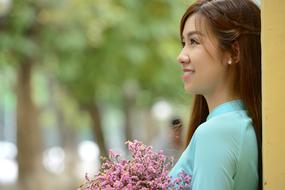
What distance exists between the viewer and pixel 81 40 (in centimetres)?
1198

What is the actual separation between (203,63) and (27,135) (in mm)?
10723

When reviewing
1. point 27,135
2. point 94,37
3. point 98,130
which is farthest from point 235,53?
point 98,130

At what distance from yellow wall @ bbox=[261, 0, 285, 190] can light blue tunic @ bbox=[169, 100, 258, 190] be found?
0.09 meters

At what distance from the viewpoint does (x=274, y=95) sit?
2.28m

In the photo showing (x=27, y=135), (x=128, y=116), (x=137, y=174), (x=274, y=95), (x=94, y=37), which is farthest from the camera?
(x=128, y=116)

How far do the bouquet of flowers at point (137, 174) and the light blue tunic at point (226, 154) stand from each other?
10 cm

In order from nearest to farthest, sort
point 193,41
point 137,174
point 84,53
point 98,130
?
1. point 137,174
2. point 193,41
3. point 84,53
4. point 98,130

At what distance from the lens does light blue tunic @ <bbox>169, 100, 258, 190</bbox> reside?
90.9 inches

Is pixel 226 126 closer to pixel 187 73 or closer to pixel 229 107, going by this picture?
pixel 229 107

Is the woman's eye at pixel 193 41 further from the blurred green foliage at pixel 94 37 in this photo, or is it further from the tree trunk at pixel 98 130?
the tree trunk at pixel 98 130

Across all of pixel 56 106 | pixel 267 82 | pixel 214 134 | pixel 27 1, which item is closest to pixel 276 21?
pixel 267 82

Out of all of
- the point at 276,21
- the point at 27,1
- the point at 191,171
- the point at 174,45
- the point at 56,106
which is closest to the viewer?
the point at 276,21

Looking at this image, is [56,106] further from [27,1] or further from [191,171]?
[191,171]

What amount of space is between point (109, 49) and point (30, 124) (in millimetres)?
2129
